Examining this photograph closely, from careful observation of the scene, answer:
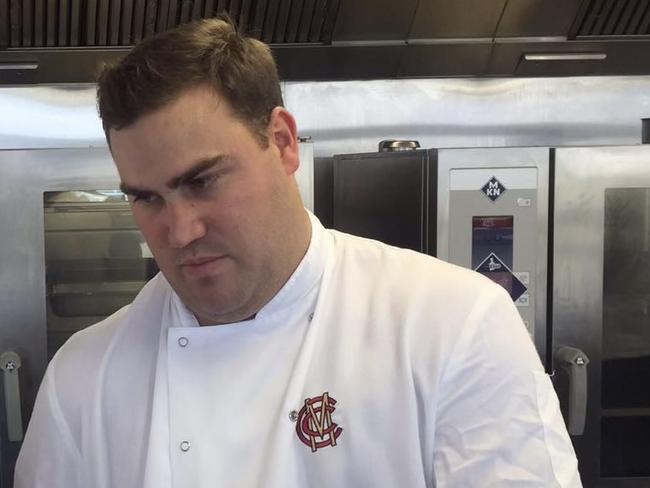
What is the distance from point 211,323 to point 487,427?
0.39 meters

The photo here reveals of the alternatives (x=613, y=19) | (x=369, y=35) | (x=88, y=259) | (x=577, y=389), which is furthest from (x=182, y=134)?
(x=613, y=19)

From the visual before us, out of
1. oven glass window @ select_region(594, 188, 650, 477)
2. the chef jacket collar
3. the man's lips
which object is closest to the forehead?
the man's lips

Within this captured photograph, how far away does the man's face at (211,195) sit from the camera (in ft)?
2.84

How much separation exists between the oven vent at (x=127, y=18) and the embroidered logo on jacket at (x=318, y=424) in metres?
1.52

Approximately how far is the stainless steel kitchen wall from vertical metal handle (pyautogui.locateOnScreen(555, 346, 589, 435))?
84 cm

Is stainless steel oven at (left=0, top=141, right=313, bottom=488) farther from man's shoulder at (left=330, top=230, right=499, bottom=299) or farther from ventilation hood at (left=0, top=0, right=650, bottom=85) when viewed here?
man's shoulder at (left=330, top=230, right=499, bottom=299)

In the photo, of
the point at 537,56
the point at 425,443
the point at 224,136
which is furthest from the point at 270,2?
the point at 425,443

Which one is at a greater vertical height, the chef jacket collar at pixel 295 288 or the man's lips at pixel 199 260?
the man's lips at pixel 199 260

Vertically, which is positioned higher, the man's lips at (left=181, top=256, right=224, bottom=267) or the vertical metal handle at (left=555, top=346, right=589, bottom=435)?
the man's lips at (left=181, top=256, right=224, bottom=267)

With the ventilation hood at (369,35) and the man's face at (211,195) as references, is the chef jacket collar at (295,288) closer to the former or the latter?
the man's face at (211,195)

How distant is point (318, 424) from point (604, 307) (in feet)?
4.01

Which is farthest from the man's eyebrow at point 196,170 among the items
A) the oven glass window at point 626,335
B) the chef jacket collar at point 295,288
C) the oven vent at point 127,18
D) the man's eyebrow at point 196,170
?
the oven vent at point 127,18

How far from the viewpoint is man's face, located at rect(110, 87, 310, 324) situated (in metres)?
0.87

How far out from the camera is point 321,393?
3.14ft
